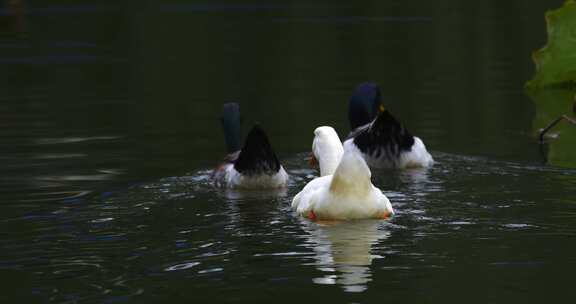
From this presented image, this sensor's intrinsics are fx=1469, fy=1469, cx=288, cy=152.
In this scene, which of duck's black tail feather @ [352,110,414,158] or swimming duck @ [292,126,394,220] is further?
duck's black tail feather @ [352,110,414,158]

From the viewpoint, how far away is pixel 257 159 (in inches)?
568

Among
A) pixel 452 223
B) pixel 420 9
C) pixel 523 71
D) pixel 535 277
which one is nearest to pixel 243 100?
pixel 523 71

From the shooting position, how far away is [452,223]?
11.6 metres

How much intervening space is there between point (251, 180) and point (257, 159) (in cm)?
22

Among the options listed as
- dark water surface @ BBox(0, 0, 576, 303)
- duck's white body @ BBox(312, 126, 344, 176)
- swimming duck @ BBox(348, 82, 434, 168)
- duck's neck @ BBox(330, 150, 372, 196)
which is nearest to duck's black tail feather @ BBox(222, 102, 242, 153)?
dark water surface @ BBox(0, 0, 576, 303)

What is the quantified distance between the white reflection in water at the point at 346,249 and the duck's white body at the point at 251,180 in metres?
2.29

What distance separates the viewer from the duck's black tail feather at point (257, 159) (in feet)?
46.6

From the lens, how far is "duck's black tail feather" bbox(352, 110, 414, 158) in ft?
51.1

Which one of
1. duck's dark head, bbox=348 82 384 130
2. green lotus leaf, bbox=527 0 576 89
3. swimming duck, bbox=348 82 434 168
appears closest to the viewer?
swimming duck, bbox=348 82 434 168

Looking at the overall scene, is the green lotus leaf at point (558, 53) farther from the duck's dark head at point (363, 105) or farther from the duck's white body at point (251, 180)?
the duck's white body at point (251, 180)

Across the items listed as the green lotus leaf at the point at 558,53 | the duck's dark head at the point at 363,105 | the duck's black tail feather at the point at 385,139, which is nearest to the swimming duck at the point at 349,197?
the duck's black tail feather at the point at 385,139

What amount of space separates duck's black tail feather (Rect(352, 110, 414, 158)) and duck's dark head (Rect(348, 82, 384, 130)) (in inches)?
76.8

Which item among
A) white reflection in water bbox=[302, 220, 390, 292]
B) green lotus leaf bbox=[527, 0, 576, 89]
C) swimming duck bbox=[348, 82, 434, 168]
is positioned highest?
green lotus leaf bbox=[527, 0, 576, 89]

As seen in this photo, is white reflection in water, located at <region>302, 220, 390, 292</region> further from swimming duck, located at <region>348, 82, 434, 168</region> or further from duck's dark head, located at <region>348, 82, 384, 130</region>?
duck's dark head, located at <region>348, 82, 384, 130</region>
